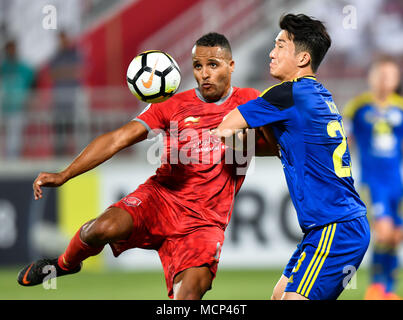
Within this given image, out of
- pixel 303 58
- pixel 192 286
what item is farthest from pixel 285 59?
pixel 192 286

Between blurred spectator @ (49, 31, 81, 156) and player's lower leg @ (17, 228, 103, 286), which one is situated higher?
blurred spectator @ (49, 31, 81, 156)

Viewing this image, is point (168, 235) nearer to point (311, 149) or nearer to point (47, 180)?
point (47, 180)

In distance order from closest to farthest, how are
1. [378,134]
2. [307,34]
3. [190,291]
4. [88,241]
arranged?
[307,34] → [190,291] → [88,241] → [378,134]

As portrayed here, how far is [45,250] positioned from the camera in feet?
33.7

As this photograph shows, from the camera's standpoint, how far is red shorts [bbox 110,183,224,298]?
4945 mm

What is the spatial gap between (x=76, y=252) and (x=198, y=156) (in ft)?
3.71

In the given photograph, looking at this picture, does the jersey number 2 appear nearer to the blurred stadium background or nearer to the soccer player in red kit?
the soccer player in red kit

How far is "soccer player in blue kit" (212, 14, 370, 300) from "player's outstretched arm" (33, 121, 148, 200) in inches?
33.8

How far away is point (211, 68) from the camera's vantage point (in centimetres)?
503

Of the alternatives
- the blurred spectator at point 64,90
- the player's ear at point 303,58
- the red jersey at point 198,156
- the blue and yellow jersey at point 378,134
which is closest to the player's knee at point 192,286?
the red jersey at point 198,156

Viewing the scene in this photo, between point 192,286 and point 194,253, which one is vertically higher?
point 194,253

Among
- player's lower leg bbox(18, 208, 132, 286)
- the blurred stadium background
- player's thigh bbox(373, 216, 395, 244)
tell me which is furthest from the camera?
the blurred stadium background

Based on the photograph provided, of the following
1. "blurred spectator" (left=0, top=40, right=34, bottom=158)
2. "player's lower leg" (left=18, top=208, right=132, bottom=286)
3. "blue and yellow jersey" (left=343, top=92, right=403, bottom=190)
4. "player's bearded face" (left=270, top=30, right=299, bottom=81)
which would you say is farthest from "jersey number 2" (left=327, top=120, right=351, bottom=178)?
"blurred spectator" (left=0, top=40, right=34, bottom=158)
